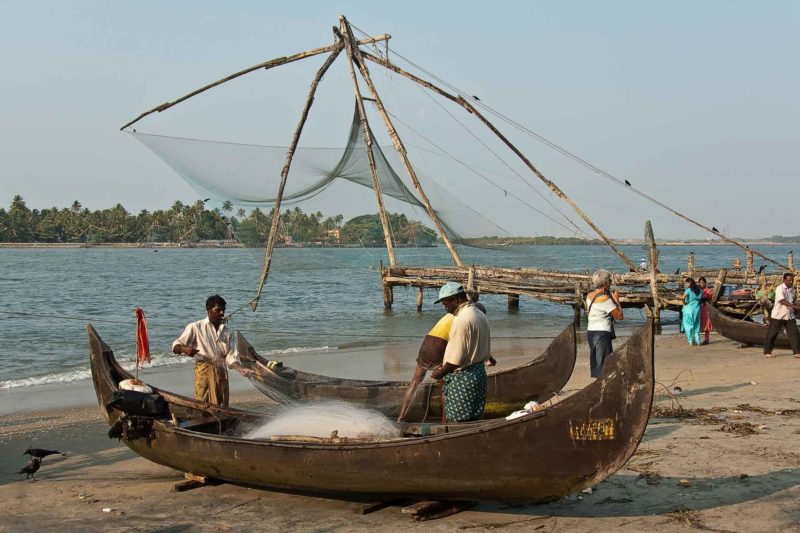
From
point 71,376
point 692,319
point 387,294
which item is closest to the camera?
point 71,376

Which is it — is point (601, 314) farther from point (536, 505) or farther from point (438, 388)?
point (536, 505)

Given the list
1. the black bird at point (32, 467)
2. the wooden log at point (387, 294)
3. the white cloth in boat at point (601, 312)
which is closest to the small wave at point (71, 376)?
the black bird at point (32, 467)

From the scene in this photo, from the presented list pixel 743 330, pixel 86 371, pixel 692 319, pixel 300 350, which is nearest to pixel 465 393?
pixel 743 330

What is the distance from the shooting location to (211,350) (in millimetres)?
5938

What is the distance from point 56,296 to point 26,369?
20.0 meters

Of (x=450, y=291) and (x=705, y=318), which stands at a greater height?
(x=450, y=291)

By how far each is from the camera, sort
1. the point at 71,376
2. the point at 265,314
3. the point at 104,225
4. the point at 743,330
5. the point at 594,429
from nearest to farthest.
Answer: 1. the point at 594,429
2. the point at 71,376
3. the point at 743,330
4. the point at 265,314
5. the point at 104,225

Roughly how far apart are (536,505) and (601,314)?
275cm

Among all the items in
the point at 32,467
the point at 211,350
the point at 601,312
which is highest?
the point at 601,312

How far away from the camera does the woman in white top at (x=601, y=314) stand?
6902mm

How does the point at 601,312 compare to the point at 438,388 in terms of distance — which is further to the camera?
the point at 601,312

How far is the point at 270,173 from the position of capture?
1179 cm

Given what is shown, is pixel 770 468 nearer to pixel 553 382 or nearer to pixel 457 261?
pixel 553 382

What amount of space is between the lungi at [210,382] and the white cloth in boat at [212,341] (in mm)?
71
